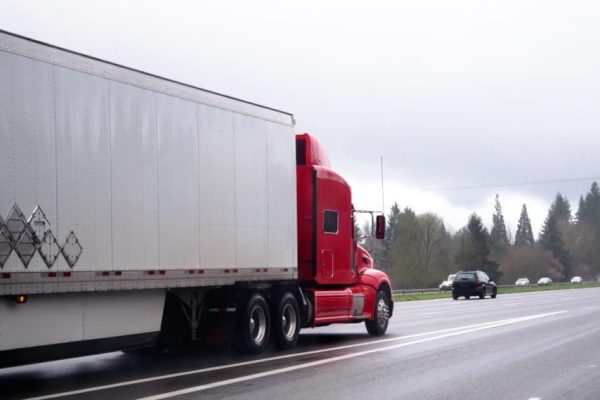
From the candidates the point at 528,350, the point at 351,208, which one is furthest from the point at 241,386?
the point at 351,208

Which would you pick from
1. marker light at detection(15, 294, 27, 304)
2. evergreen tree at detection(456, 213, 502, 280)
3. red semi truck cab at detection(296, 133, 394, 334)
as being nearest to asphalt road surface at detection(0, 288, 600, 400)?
red semi truck cab at detection(296, 133, 394, 334)

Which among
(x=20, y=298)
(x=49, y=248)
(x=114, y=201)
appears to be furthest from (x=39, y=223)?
(x=114, y=201)

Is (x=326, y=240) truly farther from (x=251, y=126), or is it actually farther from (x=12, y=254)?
(x=12, y=254)

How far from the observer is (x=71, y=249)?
420 inches

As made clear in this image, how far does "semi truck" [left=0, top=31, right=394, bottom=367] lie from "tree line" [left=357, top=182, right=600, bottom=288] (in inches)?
1271

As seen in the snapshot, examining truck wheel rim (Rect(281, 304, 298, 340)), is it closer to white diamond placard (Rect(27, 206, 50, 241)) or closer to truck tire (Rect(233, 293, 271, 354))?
truck tire (Rect(233, 293, 271, 354))

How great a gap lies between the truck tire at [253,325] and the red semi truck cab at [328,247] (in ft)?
5.91

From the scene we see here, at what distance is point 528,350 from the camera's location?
1538 centimetres

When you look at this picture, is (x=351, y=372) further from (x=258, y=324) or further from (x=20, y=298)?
(x=20, y=298)

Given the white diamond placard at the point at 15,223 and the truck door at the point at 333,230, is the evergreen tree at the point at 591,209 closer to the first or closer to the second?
the truck door at the point at 333,230

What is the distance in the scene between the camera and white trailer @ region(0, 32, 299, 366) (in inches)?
395

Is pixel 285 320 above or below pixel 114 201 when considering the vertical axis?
below

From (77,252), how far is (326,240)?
7248mm

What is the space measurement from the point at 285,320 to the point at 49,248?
20.5 feet
